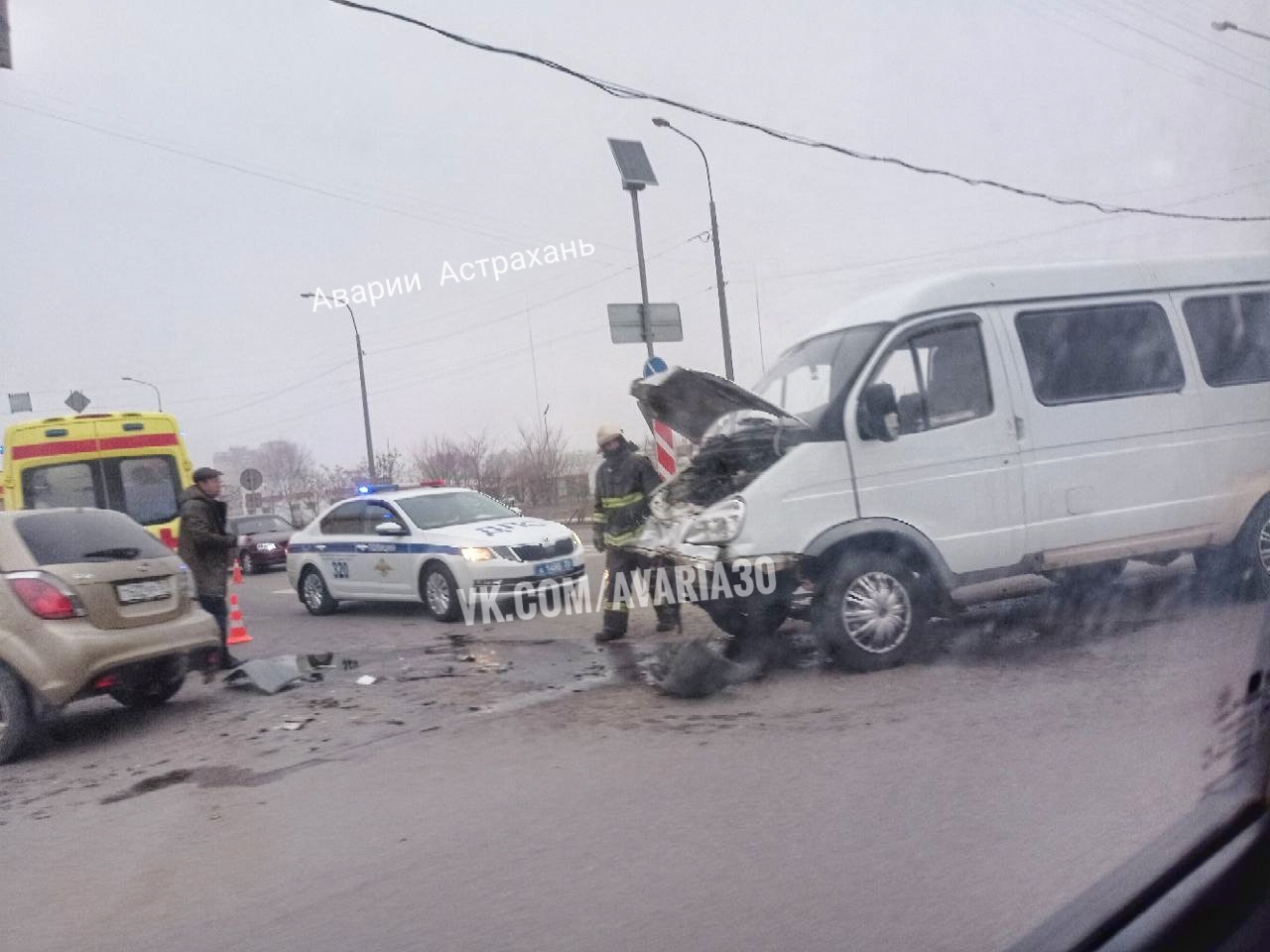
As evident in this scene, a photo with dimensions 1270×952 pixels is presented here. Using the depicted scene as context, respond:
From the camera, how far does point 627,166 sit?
9.10 m

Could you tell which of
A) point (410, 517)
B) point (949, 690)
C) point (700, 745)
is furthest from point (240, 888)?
point (410, 517)

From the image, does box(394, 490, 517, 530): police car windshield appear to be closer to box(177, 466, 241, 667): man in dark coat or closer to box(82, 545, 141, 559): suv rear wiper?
box(177, 466, 241, 667): man in dark coat

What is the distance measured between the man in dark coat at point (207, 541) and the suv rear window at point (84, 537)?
1.47 m

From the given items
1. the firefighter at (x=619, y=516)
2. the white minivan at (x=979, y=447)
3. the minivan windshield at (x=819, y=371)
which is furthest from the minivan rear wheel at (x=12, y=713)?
the minivan windshield at (x=819, y=371)

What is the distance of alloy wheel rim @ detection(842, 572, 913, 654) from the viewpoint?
6.81m

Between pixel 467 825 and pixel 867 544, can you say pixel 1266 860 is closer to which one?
pixel 467 825

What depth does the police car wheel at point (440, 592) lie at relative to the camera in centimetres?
1114

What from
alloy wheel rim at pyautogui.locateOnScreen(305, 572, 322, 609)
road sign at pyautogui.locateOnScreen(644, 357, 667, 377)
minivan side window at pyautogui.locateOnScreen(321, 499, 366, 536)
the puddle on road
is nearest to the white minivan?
road sign at pyautogui.locateOnScreen(644, 357, 667, 377)

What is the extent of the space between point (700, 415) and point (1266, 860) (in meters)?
5.74

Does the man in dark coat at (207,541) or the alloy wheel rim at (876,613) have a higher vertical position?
the man in dark coat at (207,541)

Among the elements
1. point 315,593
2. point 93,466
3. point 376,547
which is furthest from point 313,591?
point 93,466

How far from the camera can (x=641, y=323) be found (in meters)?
10.3

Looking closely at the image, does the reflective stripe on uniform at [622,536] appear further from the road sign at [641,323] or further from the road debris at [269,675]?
the road debris at [269,675]

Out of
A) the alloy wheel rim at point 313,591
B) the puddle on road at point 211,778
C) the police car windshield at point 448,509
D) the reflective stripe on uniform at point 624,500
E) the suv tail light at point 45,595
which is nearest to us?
the puddle on road at point 211,778
